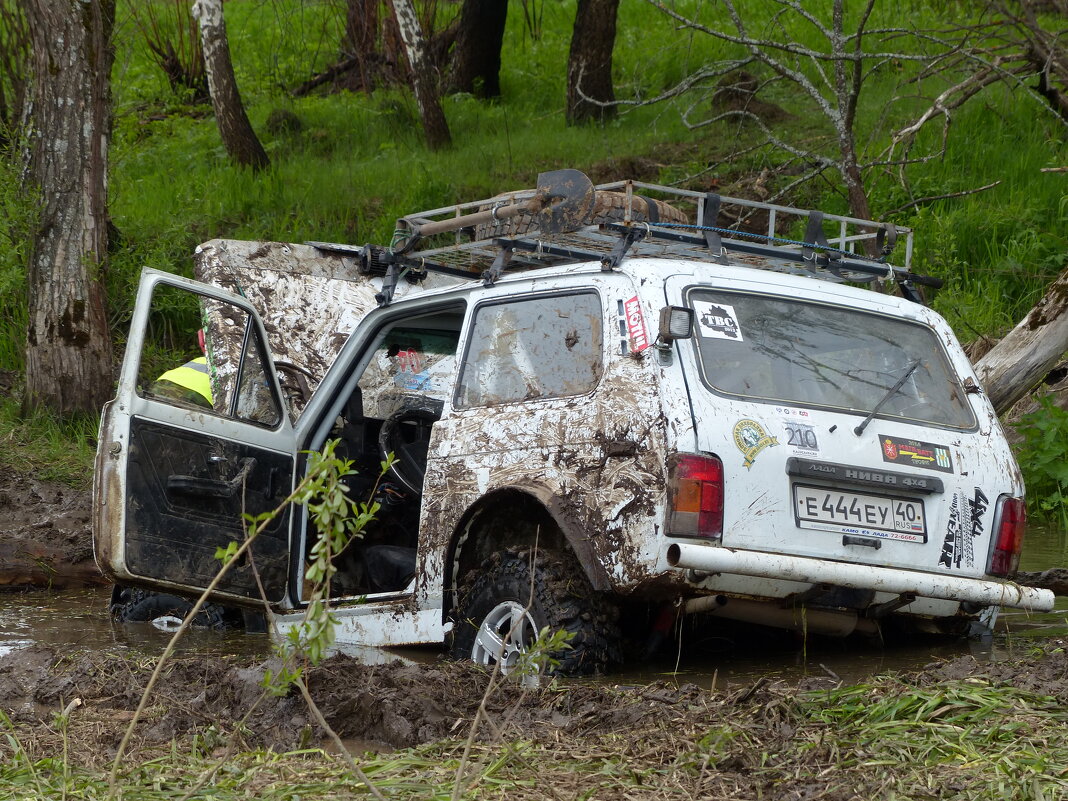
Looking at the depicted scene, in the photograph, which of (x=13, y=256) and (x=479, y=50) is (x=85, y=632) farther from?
(x=479, y=50)

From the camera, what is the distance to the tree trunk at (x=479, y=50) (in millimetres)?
17000

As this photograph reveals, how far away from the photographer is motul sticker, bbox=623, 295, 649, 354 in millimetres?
4262

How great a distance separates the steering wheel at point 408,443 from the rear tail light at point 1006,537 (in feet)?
8.47

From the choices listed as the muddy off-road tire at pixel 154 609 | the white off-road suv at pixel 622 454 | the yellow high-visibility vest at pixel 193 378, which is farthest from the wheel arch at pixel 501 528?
the muddy off-road tire at pixel 154 609

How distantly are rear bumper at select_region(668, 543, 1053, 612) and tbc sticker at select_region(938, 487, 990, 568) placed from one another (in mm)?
81

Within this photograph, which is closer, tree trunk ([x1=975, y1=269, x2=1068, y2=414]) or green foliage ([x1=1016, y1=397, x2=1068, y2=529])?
tree trunk ([x1=975, y1=269, x2=1068, y2=414])

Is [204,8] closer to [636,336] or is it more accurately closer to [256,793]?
[636,336]

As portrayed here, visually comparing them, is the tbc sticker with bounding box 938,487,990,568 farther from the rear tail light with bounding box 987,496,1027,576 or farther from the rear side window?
the rear side window

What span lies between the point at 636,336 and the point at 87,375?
613 cm

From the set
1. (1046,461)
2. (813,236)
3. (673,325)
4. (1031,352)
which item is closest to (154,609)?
(673,325)

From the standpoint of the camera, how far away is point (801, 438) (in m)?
4.20

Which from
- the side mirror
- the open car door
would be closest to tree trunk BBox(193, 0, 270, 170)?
the open car door

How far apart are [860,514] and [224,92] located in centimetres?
1176

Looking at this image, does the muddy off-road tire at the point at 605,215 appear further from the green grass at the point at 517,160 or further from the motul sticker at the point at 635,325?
the green grass at the point at 517,160
